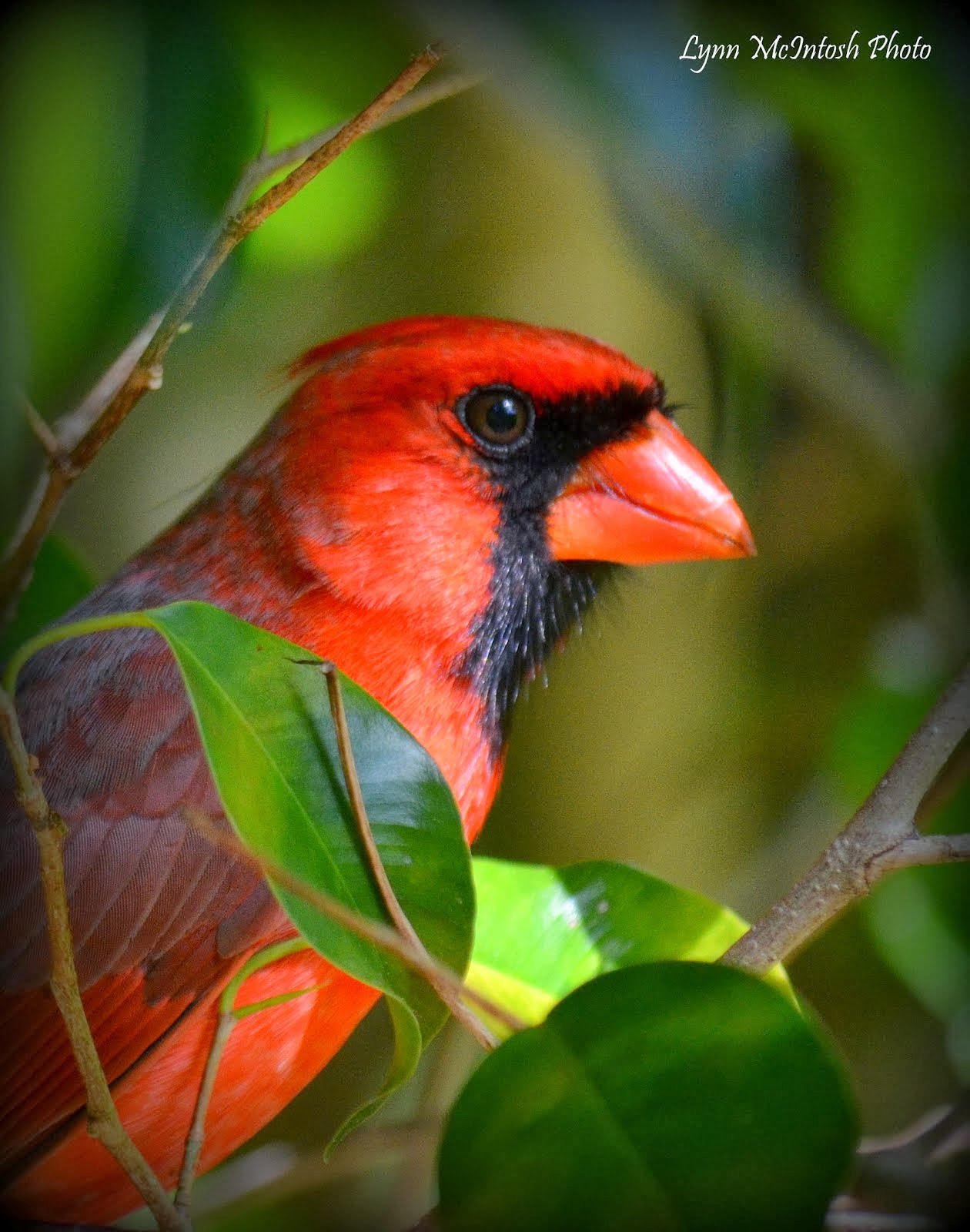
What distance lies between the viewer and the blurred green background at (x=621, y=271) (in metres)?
1.04

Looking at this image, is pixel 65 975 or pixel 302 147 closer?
pixel 65 975

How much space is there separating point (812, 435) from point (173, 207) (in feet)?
2.28

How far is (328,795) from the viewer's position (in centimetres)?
77

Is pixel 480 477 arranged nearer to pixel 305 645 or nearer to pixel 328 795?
pixel 305 645

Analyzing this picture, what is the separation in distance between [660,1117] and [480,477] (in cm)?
57

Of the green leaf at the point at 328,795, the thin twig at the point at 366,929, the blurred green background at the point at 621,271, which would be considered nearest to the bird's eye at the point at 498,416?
the blurred green background at the point at 621,271

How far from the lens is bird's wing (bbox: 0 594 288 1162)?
3.26 feet

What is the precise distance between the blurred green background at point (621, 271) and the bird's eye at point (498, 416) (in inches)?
7.5

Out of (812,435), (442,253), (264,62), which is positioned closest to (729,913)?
(812,435)

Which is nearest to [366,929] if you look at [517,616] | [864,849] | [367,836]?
[367,836]

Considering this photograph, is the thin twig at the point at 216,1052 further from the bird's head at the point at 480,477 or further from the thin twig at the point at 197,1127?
the bird's head at the point at 480,477

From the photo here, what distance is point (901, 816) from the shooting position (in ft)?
2.77

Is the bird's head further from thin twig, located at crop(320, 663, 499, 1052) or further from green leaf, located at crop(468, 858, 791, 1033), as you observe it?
thin twig, located at crop(320, 663, 499, 1052)

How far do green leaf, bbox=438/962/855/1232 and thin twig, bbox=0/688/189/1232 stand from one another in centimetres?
21
